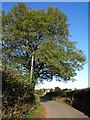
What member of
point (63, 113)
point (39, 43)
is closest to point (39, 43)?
point (39, 43)

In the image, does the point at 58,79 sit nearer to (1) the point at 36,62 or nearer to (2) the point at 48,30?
(1) the point at 36,62

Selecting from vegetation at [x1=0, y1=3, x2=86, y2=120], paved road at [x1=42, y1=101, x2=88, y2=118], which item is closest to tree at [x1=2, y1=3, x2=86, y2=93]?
vegetation at [x1=0, y1=3, x2=86, y2=120]

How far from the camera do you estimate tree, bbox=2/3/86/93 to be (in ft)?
129

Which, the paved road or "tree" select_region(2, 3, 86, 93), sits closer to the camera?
the paved road

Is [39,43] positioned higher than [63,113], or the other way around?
[39,43]

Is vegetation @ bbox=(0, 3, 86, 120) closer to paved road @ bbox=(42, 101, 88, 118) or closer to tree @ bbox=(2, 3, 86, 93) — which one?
tree @ bbox=(2, 3, 86, 93)

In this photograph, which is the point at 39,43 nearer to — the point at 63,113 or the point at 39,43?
the point at 39,43

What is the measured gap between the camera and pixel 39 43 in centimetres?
4100

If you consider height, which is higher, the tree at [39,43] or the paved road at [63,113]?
the tree at [39,43]

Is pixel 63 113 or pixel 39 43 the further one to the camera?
pixel 39 43

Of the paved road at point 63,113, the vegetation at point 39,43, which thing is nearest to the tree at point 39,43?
the vegetation at point 39,43

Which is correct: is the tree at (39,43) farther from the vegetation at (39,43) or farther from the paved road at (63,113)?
the paved road at (63,113)

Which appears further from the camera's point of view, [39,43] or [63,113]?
[39,43]

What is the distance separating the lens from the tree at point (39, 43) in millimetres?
39344
